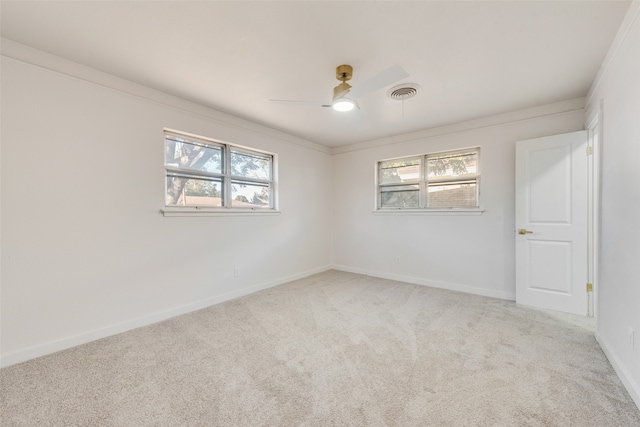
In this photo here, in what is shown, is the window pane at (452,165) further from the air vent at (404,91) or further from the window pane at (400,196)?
the air vent at (404,91)

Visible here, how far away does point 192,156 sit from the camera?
10.6 ft

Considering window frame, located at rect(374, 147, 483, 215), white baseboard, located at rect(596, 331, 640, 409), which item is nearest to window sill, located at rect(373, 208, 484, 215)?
window frame, located at rect(374, 147, 483, 215)

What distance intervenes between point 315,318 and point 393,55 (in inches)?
101

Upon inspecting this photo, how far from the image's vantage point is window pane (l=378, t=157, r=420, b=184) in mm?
4312

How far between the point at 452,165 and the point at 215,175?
11.0 feet

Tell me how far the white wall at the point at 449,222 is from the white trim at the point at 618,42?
2.33 ft

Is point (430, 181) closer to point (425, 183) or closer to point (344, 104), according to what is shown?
point (425, 183)

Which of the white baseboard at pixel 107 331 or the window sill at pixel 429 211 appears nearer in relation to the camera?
the white baseboard at pixel 107 331

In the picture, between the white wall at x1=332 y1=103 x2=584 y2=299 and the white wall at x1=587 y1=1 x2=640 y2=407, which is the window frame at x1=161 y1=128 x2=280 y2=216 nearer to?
the white wall at x1=332 y1=103 x2=584 y2=299

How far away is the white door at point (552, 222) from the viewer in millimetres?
2889

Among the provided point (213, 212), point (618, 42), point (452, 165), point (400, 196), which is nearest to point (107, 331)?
point (213, 212)

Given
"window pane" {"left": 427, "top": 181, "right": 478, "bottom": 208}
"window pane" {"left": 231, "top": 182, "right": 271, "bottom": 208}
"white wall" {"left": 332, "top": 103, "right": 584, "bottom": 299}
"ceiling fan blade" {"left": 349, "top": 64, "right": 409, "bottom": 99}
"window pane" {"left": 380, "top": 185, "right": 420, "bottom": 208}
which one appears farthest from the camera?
"window pane" {"left": 380, "top": 185, "right": 420, "bottom": 208}

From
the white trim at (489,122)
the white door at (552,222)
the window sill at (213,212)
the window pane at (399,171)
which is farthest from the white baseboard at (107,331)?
the white door at (552,222)

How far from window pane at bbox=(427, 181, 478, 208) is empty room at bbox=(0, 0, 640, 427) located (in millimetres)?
27
